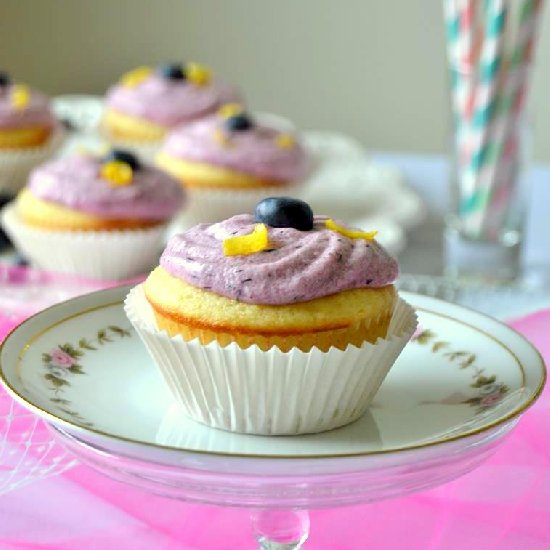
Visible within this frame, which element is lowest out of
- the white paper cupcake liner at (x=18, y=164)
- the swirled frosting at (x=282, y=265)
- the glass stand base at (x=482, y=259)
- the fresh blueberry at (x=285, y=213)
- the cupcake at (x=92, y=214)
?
the white paper cupcake liner at (x=18, y=164)

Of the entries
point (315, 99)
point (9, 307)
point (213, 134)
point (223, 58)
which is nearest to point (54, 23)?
point (223, 58)

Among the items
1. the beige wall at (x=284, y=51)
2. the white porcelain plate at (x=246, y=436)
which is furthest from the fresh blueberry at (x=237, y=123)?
the beige wall at (x=284, y=51)

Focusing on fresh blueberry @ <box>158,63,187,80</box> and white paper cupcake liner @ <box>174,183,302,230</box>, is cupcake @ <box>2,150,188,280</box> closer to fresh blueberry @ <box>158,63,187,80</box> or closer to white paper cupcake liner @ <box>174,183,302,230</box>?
white paper cupcake liner @ <box>174,183,302,230</box>

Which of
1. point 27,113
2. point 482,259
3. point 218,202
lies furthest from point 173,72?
point 482,259

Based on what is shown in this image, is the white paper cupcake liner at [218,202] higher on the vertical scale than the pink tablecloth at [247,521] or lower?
lower

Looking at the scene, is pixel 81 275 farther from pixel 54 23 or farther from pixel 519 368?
pixel 54 23

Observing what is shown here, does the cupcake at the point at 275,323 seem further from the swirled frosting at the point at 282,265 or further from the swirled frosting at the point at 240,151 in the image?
the swirled frosting at the point at 240,151

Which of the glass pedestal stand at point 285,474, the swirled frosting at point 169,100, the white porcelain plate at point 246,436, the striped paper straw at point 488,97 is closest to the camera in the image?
the glass pedestal stand at point 285,474
